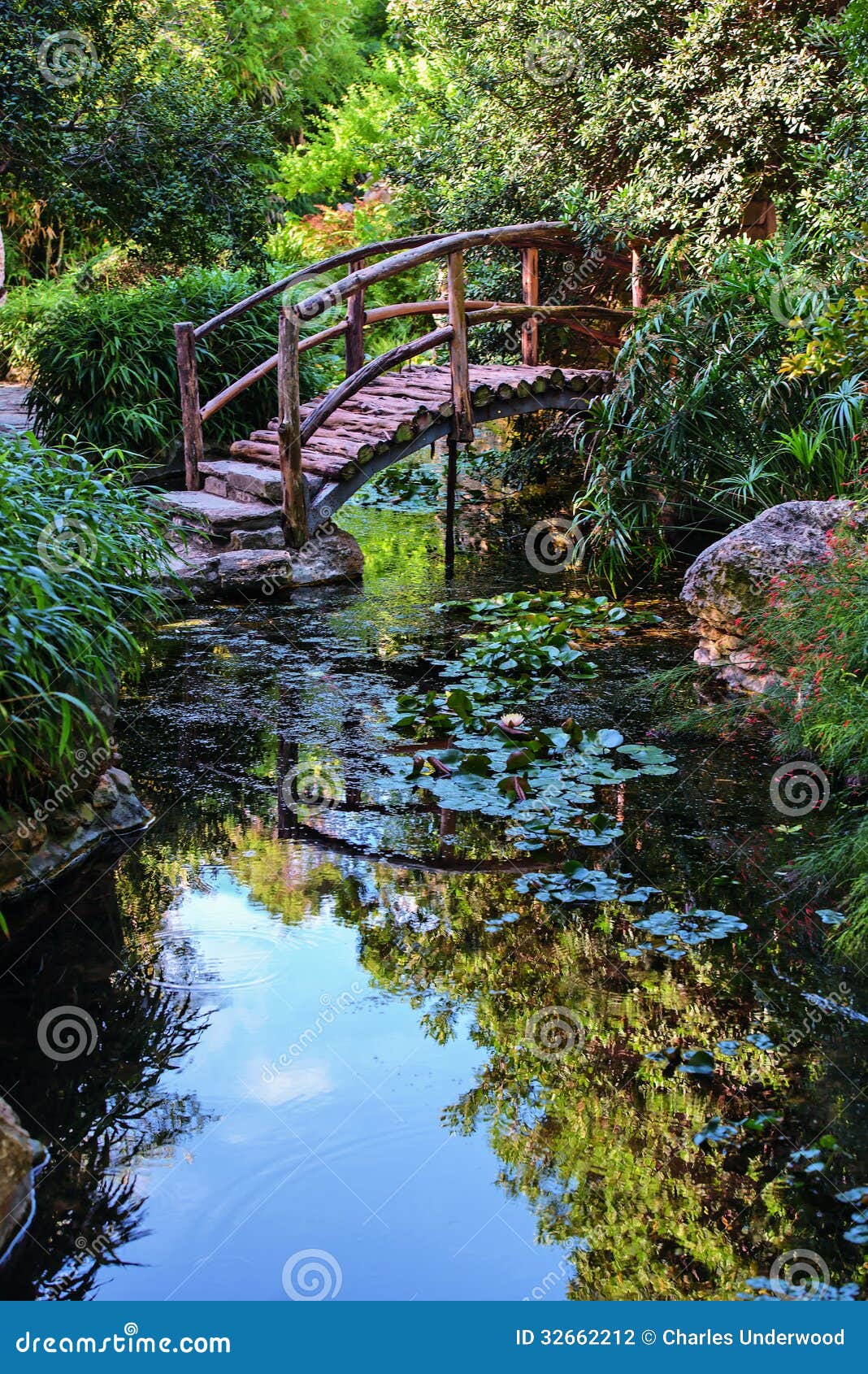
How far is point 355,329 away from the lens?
9.30m

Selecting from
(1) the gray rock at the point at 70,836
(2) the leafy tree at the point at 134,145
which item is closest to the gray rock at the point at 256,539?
(1) the gray rock at the point at 70,836

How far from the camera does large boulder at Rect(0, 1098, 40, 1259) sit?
8.94 ft

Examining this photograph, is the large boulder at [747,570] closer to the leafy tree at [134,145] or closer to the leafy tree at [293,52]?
the leafy tree at [134,145]

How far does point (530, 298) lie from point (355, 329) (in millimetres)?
1583

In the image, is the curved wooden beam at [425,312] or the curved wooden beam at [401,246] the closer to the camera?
the curved wooden beam at [401,246]

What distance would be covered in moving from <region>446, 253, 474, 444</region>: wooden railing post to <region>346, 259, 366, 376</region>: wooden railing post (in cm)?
65

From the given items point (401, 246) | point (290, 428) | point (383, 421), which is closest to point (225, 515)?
point (290, 428)

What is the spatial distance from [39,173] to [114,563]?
6.73m

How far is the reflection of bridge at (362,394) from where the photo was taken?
827 centimetres

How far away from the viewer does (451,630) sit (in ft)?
24.7

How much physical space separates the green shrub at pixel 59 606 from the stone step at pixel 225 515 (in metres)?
2.78

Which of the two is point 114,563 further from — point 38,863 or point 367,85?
point 367,85

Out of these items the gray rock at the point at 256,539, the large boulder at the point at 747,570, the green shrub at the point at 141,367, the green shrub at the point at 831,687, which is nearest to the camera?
the green shrub at the point at 831,687

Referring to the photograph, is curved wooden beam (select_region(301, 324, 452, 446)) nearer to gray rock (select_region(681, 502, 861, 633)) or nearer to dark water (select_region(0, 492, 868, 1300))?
gray rock (select_region(681, 502, 861, 633))
